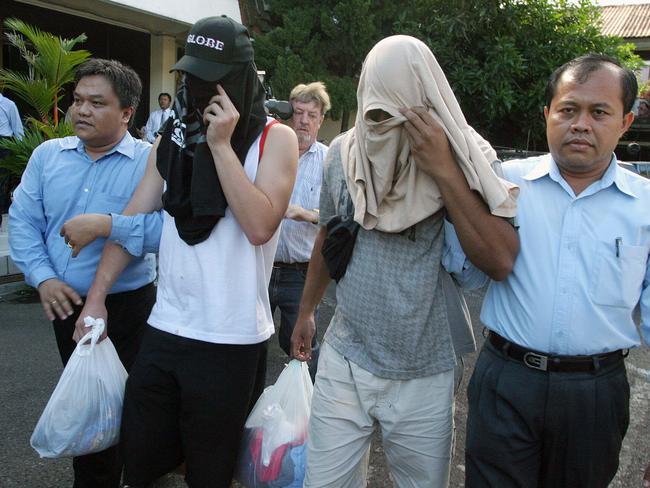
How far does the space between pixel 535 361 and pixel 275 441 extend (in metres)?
0.95

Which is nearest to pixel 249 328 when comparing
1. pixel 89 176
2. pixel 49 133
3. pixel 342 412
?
pixel 342 412

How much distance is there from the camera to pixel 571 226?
77.8 inches

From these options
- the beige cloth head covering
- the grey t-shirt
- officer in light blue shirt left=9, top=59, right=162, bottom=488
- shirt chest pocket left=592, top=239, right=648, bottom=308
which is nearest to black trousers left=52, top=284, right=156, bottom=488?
officer in light blue shirt left=9, top=59, right=162, bottom=488

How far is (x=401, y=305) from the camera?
202cm

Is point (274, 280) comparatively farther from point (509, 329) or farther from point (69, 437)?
point (509, 329)

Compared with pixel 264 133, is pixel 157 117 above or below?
below

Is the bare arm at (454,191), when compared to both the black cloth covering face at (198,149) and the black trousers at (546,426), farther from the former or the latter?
the black cloth covering face at (198,149)

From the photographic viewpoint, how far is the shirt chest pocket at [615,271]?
1.93 meters

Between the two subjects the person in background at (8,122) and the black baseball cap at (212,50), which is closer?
the black baseball cap at (212,50)

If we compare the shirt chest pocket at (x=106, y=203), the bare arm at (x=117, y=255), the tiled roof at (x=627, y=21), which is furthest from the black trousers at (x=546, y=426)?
the tiled roof at (x=627, y=21)

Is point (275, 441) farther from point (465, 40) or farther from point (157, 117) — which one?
point (465, 40)

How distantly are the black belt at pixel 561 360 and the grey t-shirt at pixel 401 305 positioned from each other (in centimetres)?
21

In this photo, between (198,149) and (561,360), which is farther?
(198,149)

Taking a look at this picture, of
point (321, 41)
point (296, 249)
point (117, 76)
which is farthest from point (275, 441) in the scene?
point (321, 41)
